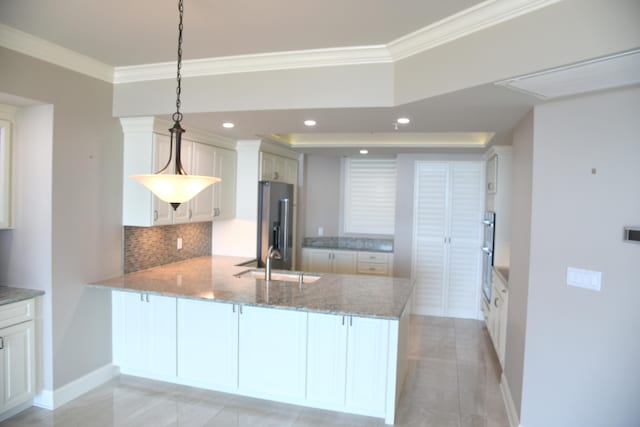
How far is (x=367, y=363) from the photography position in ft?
9.21

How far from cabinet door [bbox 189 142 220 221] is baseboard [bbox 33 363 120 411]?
5.09ft

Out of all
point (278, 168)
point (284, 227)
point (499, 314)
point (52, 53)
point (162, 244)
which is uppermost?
point (52, 53)

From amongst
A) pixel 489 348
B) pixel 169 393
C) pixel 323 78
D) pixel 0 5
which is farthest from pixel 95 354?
pixel 489 348

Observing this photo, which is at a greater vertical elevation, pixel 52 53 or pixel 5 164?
pixel 52 53

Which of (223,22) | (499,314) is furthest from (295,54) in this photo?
(499,314)

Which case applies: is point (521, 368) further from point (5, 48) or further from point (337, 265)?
point (5, 48)

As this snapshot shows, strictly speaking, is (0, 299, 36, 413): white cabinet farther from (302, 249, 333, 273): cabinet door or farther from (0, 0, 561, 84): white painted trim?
(302, 249, 333, 273): cabinet door

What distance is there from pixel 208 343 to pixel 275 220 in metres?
1.95

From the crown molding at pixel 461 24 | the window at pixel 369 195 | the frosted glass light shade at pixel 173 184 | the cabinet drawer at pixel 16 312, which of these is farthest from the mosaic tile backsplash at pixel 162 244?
the crown molding at pixel 461 24

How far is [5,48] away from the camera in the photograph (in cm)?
257

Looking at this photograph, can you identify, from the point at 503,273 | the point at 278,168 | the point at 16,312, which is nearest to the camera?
the point at 16,312

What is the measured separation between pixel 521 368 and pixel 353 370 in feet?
3.80

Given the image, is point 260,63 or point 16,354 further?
point 260,63

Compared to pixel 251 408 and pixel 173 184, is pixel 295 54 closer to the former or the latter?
pixel 173 184
